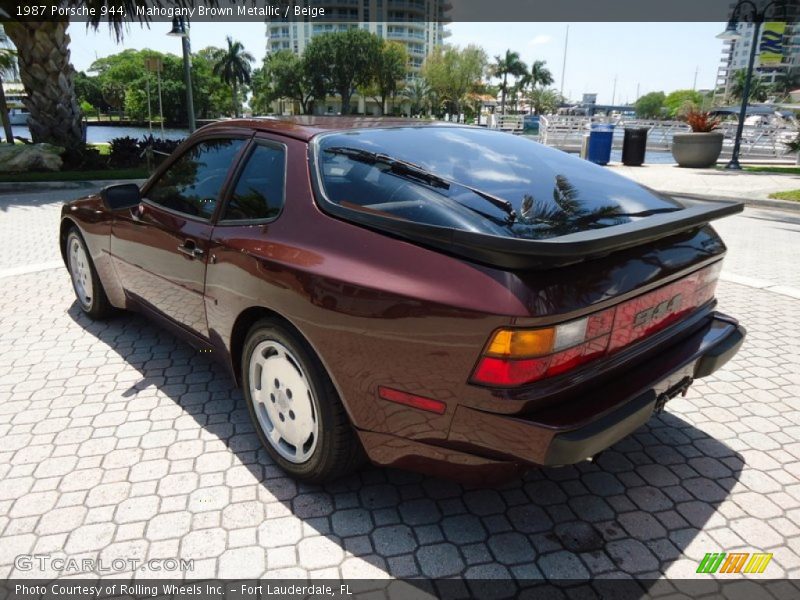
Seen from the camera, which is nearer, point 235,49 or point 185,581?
point 185,581

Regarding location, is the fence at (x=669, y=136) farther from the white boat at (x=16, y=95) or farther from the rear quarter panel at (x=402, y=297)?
the rear quarter panel at (x=402, y=297)

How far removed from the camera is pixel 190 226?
9.95 feet

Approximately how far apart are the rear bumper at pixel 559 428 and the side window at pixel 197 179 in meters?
1.73

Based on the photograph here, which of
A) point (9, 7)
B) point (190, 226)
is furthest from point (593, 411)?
point (9, 7)

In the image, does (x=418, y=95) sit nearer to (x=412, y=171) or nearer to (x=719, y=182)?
(x=719, y=182)

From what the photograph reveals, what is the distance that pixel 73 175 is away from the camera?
13758 millimetres

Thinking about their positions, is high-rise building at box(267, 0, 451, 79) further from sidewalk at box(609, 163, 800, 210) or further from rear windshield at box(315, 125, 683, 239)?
rear windshield at box(315, 125, 683, 239)

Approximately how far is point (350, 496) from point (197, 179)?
77.6 inches

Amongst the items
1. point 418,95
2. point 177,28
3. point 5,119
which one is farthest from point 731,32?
point 418,95

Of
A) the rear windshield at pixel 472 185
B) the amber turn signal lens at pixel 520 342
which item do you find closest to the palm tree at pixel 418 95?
the rear windshield at pixel 472 185

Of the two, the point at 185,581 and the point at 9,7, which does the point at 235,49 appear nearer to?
A: the point at 9,7

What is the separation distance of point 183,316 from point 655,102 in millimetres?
186265

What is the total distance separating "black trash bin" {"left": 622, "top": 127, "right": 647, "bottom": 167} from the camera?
737 inches

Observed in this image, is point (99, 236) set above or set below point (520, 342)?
below
